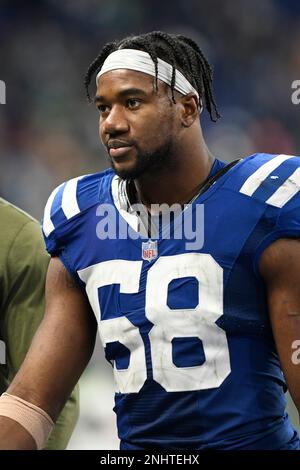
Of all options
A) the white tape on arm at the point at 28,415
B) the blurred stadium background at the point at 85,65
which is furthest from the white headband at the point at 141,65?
the blurred stadium background at the point at 85,65

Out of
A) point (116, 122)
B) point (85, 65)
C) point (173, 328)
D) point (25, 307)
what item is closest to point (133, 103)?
point (116, 122)

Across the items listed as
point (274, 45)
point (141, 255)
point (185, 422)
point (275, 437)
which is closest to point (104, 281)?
point (141, 255)

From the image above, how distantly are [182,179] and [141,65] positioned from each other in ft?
0.85

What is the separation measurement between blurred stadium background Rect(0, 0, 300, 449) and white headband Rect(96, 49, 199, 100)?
3.37 metres

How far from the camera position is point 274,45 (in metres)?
5.76

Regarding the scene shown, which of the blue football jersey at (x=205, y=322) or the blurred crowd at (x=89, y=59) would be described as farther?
the blurred crowd at (x=89, y=59)

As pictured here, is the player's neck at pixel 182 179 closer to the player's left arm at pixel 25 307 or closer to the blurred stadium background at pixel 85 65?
the player's left arm at pixel 25 307

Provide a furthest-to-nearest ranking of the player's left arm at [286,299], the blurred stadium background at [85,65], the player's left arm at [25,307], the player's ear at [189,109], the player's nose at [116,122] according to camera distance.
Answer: the blurred stadium background at [85,65]
the player's left arm at [25,307]
the player's ear at [189,109]
the player's nose at [116,122]
the player's left arm at [286,299]

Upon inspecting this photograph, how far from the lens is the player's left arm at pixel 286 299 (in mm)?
1960

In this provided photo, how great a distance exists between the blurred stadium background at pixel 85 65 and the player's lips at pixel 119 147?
349 cm

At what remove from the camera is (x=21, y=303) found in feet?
8.09
